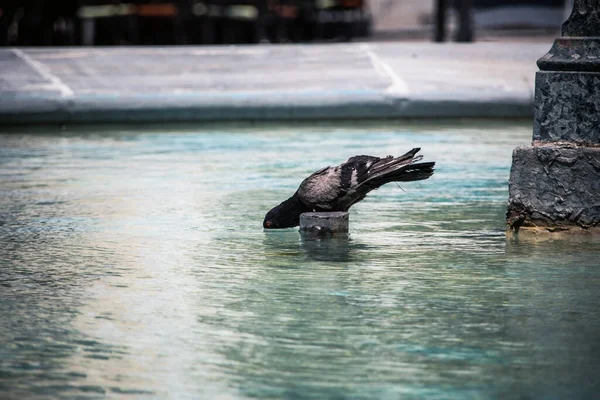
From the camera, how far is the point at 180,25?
2055cm

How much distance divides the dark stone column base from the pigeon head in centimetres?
98

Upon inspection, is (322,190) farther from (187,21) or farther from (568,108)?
(187,21)

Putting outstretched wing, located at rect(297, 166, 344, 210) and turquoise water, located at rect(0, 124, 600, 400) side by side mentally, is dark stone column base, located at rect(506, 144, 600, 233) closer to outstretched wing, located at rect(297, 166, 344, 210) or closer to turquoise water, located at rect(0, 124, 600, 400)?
turquoise water, located at rect(0, 124, 600, 400)

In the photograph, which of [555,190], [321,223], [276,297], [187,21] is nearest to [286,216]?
[321,223]

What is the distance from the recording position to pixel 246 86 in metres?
12.3

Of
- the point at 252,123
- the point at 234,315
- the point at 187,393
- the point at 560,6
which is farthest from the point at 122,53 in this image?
the point at 560,6

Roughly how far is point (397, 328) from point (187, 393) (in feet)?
2.90

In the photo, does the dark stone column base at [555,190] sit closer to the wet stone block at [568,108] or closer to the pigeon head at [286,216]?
the wet stone block at [568,108]

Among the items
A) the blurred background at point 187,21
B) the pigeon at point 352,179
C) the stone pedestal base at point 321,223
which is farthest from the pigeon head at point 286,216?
the blurred background at point 187,21

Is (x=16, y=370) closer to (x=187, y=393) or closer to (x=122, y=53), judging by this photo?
(x=187, y=393)

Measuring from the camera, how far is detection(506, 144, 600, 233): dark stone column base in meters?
5.68

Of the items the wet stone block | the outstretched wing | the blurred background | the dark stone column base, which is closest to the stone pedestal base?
the outstretched wing

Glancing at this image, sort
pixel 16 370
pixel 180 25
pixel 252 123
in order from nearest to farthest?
pixel 16 370 < pixel 252 123 < pixel 180 25

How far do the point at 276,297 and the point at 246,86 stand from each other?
8087 millimetres
